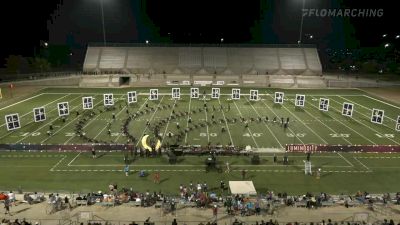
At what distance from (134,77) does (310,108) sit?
119 ft

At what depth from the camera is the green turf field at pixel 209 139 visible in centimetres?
2683

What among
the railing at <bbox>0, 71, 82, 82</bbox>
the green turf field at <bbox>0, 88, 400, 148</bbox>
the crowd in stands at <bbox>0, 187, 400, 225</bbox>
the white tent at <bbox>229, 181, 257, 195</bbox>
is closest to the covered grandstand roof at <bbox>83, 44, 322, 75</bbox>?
the railing at <bbox>0, 71, 82, 82</bbox>

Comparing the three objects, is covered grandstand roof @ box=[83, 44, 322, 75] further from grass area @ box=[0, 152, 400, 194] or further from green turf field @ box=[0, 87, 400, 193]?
grass area @ box=[0, 152, 400, 194]

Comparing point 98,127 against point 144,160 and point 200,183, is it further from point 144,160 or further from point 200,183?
point 200,183

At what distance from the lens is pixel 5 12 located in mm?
79688

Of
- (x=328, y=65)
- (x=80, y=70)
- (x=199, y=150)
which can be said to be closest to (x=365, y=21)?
(x=328, y=65)

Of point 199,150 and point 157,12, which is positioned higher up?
point 157,12

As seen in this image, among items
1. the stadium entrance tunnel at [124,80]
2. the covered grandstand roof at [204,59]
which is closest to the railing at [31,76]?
the covered grandstand roof at [204,59]

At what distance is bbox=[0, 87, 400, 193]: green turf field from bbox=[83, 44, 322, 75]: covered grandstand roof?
21784 millimetres

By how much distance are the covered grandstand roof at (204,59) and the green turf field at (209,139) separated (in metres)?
21.8

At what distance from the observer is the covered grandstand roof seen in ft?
267

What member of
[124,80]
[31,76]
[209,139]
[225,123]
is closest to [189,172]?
[209,139]

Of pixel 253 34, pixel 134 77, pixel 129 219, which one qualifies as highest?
pixel 253 34

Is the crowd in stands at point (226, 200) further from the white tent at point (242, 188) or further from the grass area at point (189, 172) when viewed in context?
the grass area at point (189, 172)
